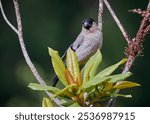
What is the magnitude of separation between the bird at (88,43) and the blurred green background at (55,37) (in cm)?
563

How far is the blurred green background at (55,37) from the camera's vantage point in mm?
10984

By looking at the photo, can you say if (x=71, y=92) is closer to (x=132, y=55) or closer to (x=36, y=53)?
(x=132, y=55)

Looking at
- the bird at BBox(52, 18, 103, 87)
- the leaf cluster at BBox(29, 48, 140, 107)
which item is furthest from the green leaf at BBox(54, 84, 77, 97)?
the bird at BBox(52, 18, 103, 87)

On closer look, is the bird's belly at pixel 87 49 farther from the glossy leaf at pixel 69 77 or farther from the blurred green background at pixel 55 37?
the blurred green background at pixel 55 37

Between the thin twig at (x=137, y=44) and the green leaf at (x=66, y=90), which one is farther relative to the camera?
the thin twig at (x=137, y=44)

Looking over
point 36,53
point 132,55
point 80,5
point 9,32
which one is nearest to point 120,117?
point 132,55

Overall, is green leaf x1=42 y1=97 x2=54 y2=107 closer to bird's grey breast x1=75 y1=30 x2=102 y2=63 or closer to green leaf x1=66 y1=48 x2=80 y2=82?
green leaf x1=66 y1=48 x2=80 y2=82

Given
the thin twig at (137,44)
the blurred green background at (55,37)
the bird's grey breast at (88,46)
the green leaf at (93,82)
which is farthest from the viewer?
the blurred green background at (55,37)

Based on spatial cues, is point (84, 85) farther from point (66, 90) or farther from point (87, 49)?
point (87, 49)

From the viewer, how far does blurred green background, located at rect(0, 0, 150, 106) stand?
11.0 m

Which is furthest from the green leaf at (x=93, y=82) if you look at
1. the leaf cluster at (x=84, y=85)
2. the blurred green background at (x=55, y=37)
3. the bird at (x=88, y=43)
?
the blurred green background at (x=55, y=37)

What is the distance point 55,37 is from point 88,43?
771 centimetres

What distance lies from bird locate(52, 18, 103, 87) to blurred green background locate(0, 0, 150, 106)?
5631 mm

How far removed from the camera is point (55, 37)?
11727 mm
